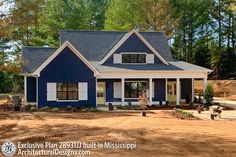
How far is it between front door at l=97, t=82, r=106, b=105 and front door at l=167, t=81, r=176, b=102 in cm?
642

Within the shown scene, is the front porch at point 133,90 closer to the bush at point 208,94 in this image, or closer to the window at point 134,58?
the bush at point 208,94

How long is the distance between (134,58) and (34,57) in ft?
28.0

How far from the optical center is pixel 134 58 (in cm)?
3781

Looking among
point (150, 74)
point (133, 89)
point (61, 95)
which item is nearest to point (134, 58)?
point (133, 89)

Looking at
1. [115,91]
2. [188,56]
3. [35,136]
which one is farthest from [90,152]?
[188,56]

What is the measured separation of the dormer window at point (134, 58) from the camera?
37.7m

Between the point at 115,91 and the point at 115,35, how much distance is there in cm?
601

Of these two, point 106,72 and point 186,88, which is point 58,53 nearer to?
point 106,72

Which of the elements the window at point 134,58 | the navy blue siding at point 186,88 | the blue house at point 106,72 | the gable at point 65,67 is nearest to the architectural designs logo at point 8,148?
the blue house at point 106,72

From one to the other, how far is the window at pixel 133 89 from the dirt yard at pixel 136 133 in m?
12.0

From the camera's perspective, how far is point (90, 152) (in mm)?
14477

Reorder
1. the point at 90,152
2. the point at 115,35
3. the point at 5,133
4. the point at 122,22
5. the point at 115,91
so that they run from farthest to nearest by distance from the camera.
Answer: the point at 122,22
the point at 115,35
the point at 115,91
the point at 5,133
the point at 90,152

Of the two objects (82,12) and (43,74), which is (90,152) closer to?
(43,74)

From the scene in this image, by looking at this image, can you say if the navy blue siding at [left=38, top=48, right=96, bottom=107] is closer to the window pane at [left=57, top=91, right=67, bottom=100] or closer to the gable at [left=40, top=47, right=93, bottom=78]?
the gable at [left=40, top=47, right=93, bottom=78]
